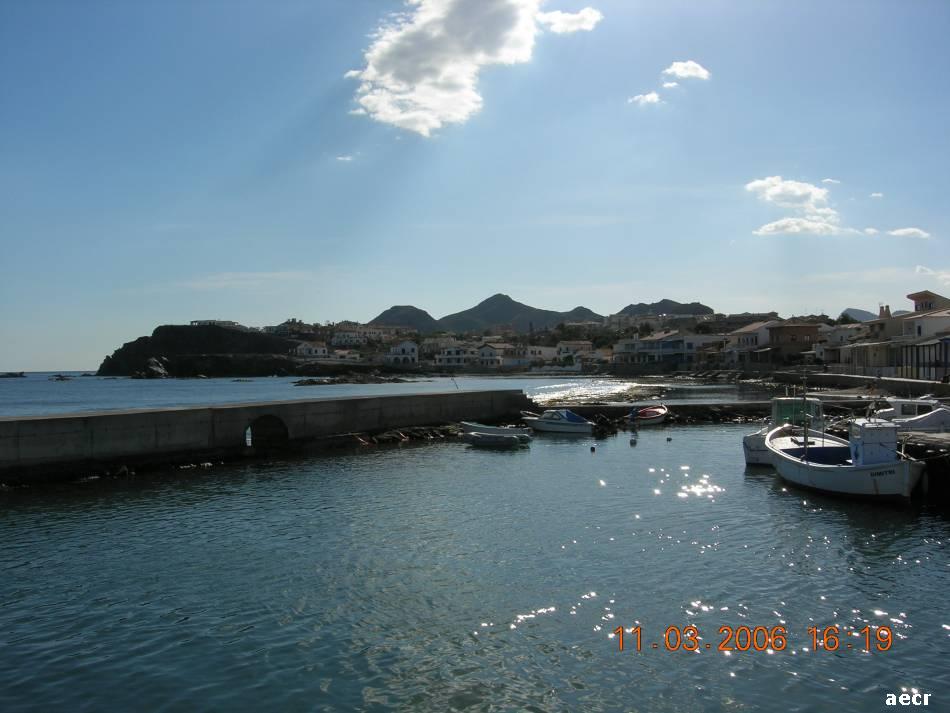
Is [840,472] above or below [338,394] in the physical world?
above

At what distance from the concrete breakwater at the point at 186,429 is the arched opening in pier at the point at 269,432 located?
45mm

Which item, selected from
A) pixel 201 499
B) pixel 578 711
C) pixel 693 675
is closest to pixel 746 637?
pixel 693 675

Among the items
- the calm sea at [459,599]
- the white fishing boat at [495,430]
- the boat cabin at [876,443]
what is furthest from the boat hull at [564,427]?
the boat cabin at [876,443]

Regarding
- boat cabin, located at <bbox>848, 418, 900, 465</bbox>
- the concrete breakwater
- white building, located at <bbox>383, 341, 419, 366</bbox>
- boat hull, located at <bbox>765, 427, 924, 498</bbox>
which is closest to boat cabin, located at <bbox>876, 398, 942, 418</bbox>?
boat hull, located at <bbox>765, 427, 924, 498</bbox>

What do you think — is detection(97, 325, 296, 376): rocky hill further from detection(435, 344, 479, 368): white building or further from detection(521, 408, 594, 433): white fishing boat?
detection(521, 408, 594, 433): white fishing boat

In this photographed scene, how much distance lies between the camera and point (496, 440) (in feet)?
114

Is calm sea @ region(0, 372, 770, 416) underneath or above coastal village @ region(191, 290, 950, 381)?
underneath

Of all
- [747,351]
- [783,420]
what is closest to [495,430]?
[783,420]

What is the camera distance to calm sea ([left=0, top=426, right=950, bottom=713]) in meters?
9.02

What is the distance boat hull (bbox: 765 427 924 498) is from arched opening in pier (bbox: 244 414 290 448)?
69.6 ft

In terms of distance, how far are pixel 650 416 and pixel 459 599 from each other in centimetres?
3323

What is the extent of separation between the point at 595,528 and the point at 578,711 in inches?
358

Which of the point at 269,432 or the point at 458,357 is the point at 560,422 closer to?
the point at 269,432

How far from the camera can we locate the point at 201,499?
834 inches
